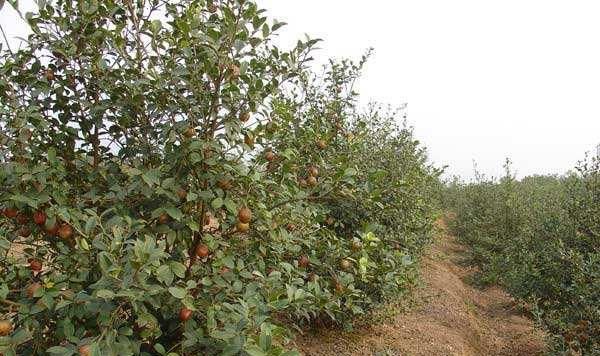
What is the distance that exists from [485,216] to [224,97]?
36.7ft

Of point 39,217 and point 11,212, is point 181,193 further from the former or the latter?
point 11,212

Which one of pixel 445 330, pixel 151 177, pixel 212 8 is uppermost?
pixel 212 8

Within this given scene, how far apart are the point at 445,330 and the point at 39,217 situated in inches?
202

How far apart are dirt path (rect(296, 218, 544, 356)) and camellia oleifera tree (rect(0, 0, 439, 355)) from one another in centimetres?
258

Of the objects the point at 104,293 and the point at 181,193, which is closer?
the point at 104,293

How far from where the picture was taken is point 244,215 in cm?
227

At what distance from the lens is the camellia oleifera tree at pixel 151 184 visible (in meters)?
1.96

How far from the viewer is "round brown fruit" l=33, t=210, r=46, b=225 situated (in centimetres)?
216

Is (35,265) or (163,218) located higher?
(163,218)

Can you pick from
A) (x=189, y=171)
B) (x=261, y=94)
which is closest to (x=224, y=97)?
(x=261, y=94)

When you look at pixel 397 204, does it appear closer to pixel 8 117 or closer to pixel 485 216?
pixel 8 117

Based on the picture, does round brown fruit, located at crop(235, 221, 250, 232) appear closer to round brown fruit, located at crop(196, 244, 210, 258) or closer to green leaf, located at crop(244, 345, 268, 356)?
round brown fruit, located at crop(196, 244, 210, 258)

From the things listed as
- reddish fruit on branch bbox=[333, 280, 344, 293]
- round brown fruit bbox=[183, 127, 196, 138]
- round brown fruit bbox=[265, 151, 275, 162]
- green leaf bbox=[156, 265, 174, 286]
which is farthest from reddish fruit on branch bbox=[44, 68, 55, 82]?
reddish fruit on branch bbox=[333, 280, 344, 293]

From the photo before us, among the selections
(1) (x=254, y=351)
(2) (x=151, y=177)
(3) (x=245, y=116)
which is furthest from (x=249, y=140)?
(1) (x=254, y=351)
